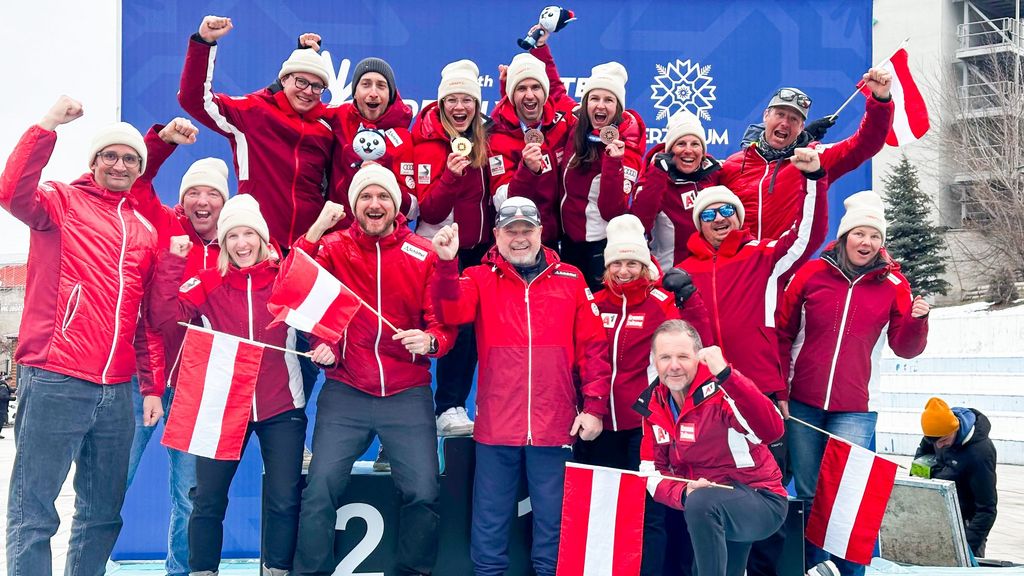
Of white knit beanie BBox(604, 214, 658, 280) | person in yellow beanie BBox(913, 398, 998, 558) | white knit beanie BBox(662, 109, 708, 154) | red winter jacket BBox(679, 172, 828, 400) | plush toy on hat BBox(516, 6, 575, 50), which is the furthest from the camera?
person in yellow beanie BBox(913, 398, 998, 558)

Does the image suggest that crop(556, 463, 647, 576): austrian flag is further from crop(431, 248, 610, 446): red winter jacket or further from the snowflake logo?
the snowflake logo

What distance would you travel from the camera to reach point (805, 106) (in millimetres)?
5094

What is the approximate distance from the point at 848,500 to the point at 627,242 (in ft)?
6.20

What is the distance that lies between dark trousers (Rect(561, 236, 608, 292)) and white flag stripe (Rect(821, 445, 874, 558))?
5.69 ft

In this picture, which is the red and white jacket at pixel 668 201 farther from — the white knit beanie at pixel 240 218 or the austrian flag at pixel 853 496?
the white knit beanie at pixel 240 218

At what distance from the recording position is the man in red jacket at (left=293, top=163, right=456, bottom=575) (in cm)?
420

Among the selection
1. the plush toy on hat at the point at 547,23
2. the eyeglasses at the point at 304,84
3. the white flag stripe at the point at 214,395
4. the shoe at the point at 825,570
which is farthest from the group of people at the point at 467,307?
the plush toy on hat at the point at 547,23

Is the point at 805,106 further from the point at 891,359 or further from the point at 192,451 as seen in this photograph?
the point at 891,359

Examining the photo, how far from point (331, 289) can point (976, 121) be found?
88.1ft

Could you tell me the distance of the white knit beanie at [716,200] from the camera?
15.5ft

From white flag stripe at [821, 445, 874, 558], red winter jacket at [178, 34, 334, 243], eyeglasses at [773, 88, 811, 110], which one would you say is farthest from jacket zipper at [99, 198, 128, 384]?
white flag stripe at [821, 445, 874, 558]

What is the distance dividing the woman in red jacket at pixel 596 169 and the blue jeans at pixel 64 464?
2.67 meters

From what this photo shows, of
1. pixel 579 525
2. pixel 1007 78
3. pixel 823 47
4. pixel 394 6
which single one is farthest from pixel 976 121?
pixel 579 525

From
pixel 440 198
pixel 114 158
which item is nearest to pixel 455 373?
pixel 440 198
